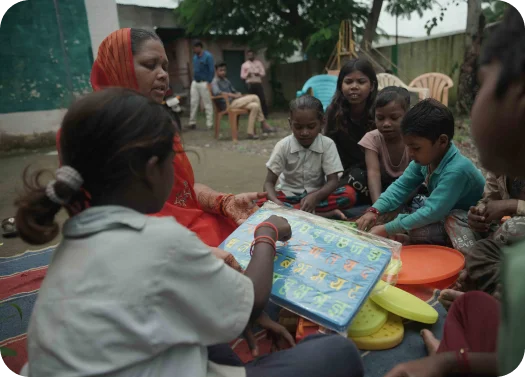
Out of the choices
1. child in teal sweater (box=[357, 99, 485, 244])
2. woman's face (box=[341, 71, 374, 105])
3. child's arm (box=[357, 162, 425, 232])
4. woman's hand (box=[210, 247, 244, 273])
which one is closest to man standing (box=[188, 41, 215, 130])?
woman's face (box=[341, 71, 374, 105])

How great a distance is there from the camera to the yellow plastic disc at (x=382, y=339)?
1513 mm

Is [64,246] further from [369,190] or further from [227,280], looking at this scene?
[369,190]

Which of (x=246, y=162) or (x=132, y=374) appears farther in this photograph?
(x=246, y=162)

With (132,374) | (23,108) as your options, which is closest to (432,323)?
(132,374)

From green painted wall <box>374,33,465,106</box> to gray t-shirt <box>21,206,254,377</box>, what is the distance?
9.98m

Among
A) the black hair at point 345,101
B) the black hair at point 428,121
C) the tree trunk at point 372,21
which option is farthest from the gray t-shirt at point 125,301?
the tree trunk at point 372,21

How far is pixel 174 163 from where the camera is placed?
164 cm

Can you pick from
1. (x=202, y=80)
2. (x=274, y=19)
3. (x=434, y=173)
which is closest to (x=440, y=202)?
(x=434, y=173)

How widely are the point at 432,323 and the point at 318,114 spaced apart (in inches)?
58.1

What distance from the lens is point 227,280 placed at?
924 millimetres

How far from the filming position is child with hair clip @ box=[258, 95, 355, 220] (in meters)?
2.59

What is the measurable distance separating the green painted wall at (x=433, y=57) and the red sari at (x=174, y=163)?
9.12m

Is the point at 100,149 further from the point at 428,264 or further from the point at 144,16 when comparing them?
the point at 144,16

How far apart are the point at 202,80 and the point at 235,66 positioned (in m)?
5.20
